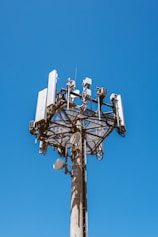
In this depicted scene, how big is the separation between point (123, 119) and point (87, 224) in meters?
4.86

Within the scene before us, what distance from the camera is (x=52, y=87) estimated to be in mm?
11180

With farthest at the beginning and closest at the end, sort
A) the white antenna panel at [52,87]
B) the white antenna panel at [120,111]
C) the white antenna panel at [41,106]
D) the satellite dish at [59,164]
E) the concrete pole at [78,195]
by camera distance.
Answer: the white antenna panel at [120,111] → the satellite dish at [59,164] → the white antenna panel at [41,106] → the white antenna panel at [52,87] → the concrete pole at [78,195]

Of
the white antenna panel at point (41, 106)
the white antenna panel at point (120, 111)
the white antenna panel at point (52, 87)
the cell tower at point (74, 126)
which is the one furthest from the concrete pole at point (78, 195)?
the white antenna panel at point (52, 87)

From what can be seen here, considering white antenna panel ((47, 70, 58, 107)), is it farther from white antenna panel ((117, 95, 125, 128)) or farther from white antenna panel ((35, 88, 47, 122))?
white antenna panel ((117, 95, 125, 128))

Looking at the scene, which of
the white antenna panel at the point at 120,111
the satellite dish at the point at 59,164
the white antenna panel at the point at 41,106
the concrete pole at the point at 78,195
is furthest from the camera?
the white antenna panel at the point at 120,111

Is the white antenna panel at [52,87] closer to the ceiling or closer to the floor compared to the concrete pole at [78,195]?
closer to the ceiling

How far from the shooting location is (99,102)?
→ 11602 mm

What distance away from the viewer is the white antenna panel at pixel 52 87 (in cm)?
1089

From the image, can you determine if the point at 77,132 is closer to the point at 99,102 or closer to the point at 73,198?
the point at 99,102

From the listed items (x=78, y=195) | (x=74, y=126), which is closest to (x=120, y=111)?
(x=74, y=126)

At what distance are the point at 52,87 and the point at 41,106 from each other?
3.18 feet

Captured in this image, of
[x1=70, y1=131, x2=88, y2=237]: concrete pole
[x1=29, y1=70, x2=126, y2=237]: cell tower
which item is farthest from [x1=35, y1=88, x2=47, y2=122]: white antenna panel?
[x1=70, y1=131, x2=88, y2=237]: concrete pole

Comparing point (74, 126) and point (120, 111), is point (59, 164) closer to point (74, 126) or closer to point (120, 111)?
point (74, 126)

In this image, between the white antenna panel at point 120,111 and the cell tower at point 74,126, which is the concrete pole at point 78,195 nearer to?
the cell tower at point 74,126
